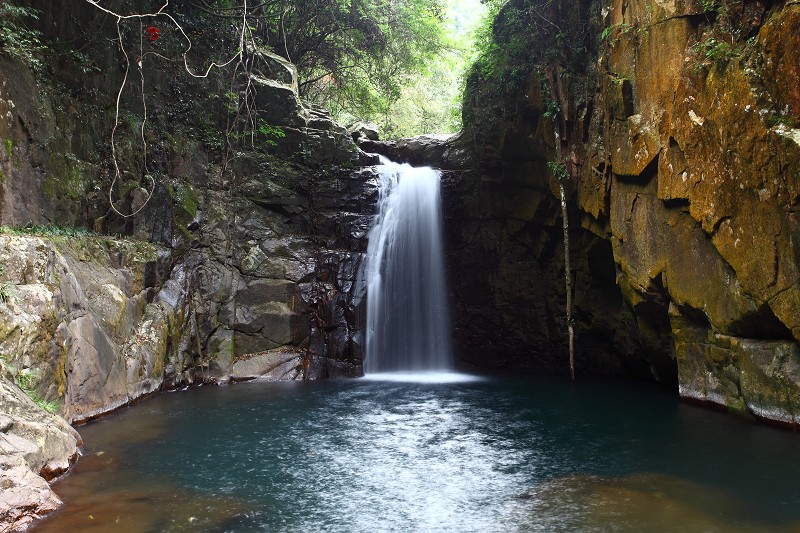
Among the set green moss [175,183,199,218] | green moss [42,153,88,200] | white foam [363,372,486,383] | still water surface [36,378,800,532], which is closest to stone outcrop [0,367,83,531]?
still water surface [36,378,800,532]

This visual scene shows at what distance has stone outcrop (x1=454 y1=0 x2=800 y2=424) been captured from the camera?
289 inches

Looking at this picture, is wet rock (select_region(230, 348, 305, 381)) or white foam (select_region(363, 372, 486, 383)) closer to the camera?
wet rock (select_region(230, 348, 305, 381))

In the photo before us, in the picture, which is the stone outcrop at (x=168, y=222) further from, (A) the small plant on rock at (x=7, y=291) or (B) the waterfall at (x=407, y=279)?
(B) the waterfall at (x=407, y=279)

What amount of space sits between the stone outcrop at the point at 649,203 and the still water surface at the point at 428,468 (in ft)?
5.06

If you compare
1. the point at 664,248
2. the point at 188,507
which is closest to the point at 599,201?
the point at 664,248

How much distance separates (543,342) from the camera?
1444 cm

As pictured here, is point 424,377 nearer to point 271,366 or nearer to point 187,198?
point 271,366

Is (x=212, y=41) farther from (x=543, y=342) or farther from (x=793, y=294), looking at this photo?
(x=793, y=294)

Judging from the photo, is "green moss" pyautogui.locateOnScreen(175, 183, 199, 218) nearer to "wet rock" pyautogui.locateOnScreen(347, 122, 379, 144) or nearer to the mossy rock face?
"wet rock" pyautogui.locateOnScreen(347, 122, 379, 144)

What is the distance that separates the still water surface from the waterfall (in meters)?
3.62

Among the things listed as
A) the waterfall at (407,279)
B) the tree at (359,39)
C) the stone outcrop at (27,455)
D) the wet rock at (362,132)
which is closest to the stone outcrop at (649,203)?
the waterfall at (407,279)

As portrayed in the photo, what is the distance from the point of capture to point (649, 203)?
31.9 ft

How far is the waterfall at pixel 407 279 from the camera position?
13922 mm

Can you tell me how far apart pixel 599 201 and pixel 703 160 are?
3148 mm
